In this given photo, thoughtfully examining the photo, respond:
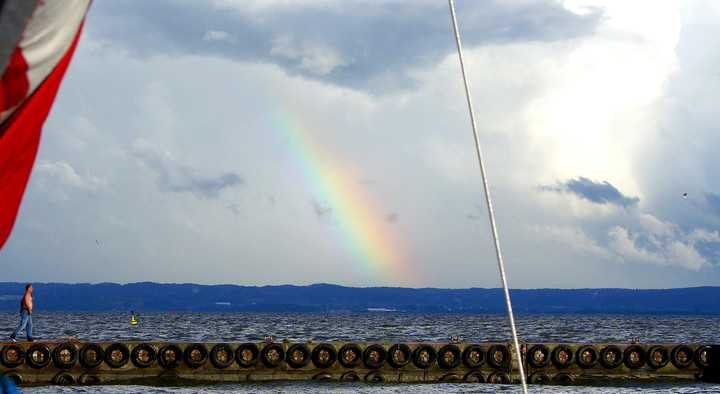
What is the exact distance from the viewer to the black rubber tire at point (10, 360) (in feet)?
101

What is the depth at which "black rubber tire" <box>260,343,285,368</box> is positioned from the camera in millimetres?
32844

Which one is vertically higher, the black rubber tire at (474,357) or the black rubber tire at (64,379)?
the black rubber tire at (474,357)

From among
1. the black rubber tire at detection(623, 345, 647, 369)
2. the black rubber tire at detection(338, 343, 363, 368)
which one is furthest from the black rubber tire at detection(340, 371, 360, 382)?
the black rubber tire at detection(623, 345, 647, 369)

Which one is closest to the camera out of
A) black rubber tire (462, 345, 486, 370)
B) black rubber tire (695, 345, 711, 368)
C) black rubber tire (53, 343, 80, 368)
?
black rubber tire (53, 343, 80, 368)

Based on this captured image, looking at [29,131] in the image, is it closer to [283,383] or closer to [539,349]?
[283,383]

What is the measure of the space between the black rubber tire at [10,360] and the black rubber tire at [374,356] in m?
12.5

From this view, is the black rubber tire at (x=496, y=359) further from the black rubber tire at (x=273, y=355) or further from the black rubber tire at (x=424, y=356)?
the black rubber tire at (x=273, y=355)

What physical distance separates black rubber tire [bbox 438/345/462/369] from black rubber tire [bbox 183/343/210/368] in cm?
905

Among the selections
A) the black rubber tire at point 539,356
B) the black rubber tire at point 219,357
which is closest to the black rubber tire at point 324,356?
the black rubber tire at point 219,357

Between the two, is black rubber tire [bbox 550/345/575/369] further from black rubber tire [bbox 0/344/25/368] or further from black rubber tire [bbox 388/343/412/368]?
black rubber tire [bbox 0/344/25/368]

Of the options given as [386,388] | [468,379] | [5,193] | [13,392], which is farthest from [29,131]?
[468,379]

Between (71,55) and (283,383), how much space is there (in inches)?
1123

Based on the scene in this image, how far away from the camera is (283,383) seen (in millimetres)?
33156

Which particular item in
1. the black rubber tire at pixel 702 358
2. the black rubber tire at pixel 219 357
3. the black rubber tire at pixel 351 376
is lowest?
the black rubber tire at pixel 351 376
